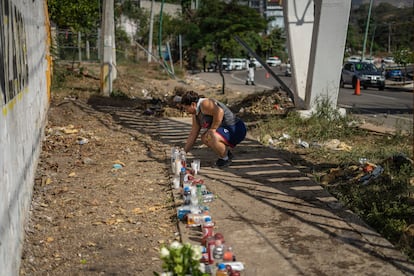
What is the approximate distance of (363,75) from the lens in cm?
2753

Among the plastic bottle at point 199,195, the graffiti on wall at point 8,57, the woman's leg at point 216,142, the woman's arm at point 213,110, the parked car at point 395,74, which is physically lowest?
the parked car at point 395,74

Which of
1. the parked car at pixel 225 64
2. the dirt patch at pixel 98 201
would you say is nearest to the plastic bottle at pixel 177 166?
the dirt patch at pixel 98 201

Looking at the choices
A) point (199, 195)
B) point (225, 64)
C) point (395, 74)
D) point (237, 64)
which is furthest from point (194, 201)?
point (237, 64)

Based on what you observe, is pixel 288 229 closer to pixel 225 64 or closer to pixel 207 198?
pixel 207 198

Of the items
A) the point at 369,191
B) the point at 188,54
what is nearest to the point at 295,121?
the point at 369,191

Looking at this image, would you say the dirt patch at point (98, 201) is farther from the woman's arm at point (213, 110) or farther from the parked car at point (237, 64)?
the parked car at point (237, 64)

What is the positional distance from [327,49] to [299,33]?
5.23 ft

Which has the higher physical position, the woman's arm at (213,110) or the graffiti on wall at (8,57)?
the graffiti on wall at (8,57)

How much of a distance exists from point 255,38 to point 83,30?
18023 mm

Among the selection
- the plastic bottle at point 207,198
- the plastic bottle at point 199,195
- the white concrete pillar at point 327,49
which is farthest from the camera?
the white concrete pillar at point 327,49

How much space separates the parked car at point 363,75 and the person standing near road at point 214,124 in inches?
845

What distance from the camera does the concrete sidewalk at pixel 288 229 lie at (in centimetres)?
391

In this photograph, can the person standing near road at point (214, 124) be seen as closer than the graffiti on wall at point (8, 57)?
No

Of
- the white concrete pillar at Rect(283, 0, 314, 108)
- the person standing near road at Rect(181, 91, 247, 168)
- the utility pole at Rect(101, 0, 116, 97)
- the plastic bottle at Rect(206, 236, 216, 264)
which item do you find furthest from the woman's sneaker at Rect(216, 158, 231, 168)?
the utility pole at Rect(101, 0, 116, 97)
